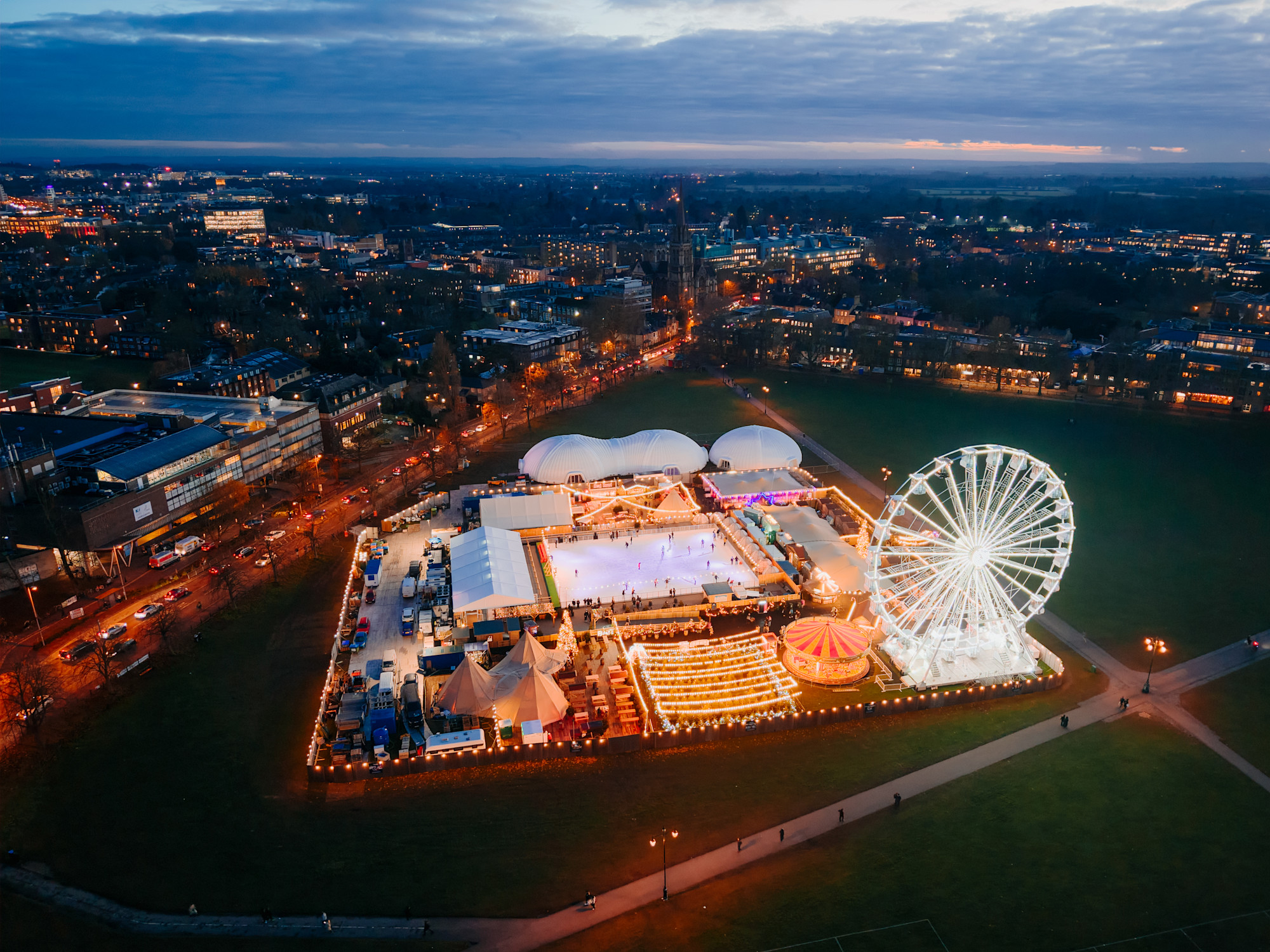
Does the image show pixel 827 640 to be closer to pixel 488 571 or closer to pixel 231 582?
pixel 488 571

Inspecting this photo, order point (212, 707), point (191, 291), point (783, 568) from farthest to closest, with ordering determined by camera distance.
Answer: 1. point (191, 291)
2. point (783, 568)
3. point (212, 707)

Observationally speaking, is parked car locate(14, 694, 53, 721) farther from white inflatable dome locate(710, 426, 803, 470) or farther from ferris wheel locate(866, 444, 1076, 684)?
white inflatable dome locate(710, 426, 803, 470)

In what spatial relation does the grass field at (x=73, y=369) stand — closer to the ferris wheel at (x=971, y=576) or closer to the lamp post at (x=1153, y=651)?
the ferris wheel at (x=971, y=576)

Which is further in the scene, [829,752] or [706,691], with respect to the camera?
[706,691]

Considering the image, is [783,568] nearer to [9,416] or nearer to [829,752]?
[829,752]

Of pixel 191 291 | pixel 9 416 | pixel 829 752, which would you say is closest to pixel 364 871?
pixel 829 752

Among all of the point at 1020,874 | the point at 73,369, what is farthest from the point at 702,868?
the point at 73,369

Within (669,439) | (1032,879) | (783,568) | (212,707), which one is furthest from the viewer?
(669,439)
